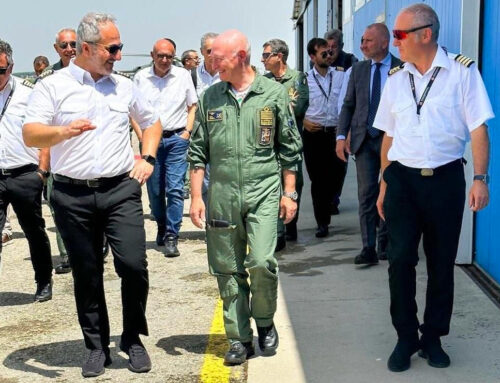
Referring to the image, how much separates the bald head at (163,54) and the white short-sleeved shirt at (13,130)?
226cm

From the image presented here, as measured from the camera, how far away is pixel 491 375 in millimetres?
4555

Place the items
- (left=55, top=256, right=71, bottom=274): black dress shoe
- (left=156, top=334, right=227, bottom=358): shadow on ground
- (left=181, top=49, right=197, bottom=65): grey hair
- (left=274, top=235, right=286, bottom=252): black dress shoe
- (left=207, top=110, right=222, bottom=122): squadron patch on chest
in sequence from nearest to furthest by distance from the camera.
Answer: (left=207, top=110, right=222, bottom=122): squadron patch on chest < (left=156, top=334, right=227, bottom=358): shadow on ground < (left=55, top=256, right=71, bottom=274): black dress shoe < (left=274, top=235, right=286, bottom=252): black dress shoe < (left=181, top=49, right=197, bottom=65): grey hair

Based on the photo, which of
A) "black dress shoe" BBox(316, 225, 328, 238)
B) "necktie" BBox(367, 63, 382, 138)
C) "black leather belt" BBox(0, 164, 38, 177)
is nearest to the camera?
"black leather belt" BBox(0, 164, 38, 177)

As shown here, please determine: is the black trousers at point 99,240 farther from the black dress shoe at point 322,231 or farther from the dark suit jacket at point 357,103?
the black dress shoe at point 322,231

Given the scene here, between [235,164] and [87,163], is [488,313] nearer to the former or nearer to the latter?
[235,164]

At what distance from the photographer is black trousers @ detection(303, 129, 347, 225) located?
8.65 metres

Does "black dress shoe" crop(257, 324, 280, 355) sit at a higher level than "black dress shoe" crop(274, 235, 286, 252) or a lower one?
higher

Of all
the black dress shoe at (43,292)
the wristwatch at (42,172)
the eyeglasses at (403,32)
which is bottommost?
the black dress shoe at (43,292)

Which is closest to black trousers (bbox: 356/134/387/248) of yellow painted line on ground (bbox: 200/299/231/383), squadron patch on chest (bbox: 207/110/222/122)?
yellow painted line on ground (bbox: 200/299/231/383)

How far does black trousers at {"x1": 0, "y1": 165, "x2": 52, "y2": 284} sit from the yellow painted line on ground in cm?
153

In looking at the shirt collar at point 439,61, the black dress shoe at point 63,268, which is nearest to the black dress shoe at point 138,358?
the shirt collar at point 439,61

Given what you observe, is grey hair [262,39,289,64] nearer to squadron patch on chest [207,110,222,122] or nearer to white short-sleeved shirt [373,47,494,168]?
squadron patch on chest [207,110,222,122]

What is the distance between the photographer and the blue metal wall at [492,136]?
609 centimetres

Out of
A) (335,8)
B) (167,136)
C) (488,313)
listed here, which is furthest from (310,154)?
(335,8)
